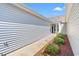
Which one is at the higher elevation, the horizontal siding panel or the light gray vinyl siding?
the light gray vinyl siding

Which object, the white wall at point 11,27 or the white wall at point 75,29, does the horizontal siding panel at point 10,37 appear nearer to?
A: the white wall at point 11,27

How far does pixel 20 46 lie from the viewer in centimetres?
552

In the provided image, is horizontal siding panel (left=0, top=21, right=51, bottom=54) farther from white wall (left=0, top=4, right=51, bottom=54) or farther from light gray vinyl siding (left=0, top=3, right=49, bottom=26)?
light gray vinyl siding (left=0, top=3, right=49, bottom=26)

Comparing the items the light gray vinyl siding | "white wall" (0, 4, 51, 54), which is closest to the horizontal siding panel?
"white wall" (0, 4, 51, 54)

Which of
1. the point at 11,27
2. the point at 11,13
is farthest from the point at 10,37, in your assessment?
the point at 11,13

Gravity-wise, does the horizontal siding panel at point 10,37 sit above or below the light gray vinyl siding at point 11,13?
below

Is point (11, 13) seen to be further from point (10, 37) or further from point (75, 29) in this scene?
point (75, 29)

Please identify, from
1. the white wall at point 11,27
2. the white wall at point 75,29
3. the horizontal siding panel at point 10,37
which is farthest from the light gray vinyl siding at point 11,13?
the white wall at point 75,29

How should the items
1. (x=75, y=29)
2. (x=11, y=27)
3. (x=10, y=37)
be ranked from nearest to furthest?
(x=75, y=29)
(x=10, y=37)
(x=11, y=27)

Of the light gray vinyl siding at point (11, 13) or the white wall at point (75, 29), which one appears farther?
the light gray vinyl siding at point (11, 13)

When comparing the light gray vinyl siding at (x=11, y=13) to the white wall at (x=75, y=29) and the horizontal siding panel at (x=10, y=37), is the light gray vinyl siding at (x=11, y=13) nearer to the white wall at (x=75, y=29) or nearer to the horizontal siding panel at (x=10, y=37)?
the horizontal siding panel at (x=10, y=37)

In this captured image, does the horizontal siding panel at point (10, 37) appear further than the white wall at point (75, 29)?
Yes

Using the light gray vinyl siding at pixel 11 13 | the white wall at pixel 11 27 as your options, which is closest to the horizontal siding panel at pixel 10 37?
the white wall at pixel 11 27

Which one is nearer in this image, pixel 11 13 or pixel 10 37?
pixel 10 37
